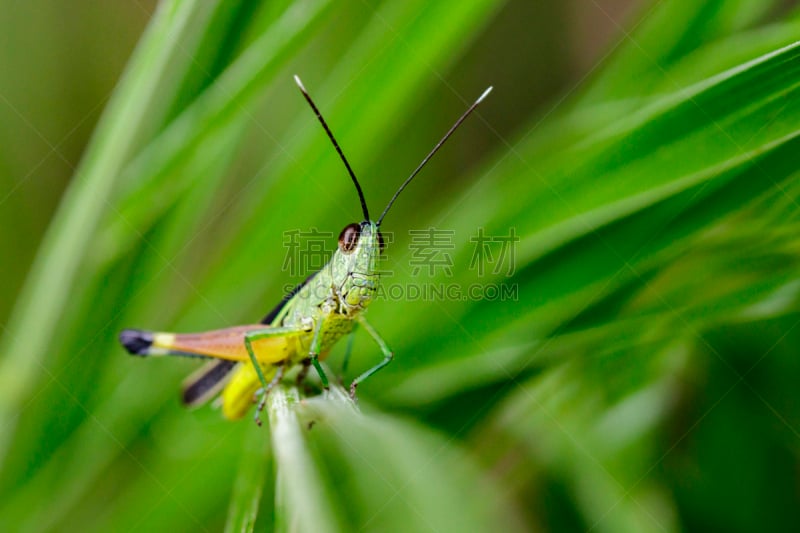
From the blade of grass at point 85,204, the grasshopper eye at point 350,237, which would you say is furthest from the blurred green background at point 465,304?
the grasshopper eye at point 350,237

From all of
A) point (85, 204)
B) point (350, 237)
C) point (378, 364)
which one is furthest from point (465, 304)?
point (85, 204)

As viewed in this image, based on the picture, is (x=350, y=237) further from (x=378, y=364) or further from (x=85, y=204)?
(x=85, y=204)

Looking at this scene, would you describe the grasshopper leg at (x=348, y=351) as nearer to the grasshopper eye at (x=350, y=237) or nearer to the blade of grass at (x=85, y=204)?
the grasshopper eye at (x=350, y=237)

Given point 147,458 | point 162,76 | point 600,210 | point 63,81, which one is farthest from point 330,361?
point 63,81

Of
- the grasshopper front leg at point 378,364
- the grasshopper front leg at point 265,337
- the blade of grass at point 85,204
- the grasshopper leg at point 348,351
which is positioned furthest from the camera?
the grasshopper leg at point 348,351

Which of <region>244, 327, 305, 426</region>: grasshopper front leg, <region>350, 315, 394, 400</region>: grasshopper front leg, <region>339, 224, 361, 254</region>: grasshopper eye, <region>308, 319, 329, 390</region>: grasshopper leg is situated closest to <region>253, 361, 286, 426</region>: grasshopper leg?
<region>244, 327, 305, 426</region>: grasshopper front leg

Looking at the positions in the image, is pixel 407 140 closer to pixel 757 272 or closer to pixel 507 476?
pixel 507 476

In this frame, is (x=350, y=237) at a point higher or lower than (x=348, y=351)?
higher
